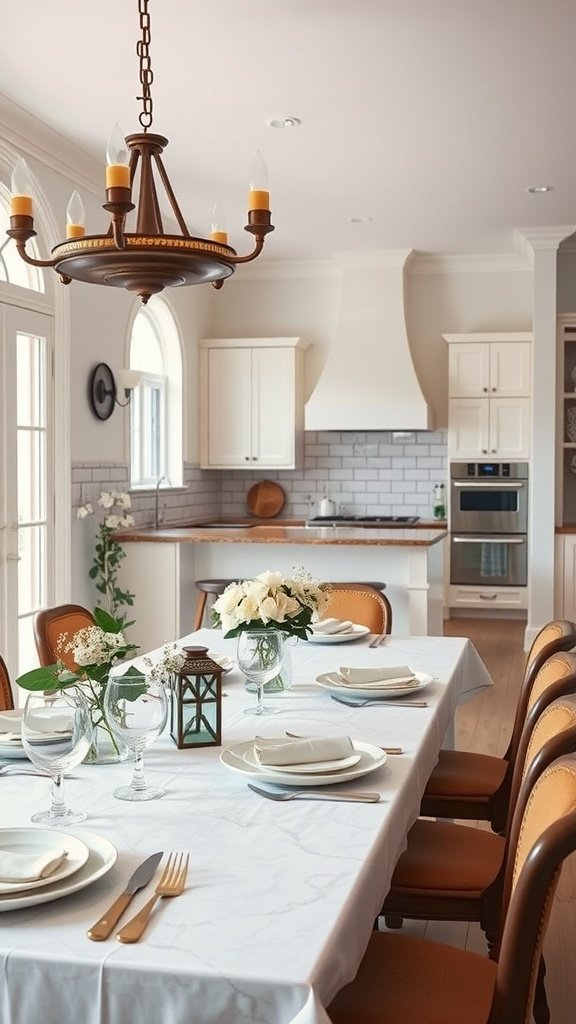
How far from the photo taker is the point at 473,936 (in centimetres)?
293

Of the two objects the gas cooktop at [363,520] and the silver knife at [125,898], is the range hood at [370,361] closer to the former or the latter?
the gas cooktop at [363,520]

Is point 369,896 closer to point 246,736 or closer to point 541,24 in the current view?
point 246,736

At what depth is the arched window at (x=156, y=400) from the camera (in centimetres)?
741

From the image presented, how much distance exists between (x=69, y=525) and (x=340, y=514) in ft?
11.0

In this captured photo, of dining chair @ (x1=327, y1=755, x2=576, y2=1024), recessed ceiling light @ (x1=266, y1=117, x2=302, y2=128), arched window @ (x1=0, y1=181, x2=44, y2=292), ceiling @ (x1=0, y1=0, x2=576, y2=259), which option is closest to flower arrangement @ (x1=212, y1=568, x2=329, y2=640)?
dining chair @ (x1=327, y1=755, x2=576, y2=1024)

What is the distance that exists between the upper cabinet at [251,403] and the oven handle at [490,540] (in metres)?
1.45

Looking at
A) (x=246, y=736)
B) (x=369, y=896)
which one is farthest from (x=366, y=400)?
(x=369, y=896)

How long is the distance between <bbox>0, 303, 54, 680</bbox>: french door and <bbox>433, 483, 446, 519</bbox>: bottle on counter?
372cm

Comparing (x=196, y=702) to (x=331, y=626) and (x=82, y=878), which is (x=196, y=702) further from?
(x=331, y=626)

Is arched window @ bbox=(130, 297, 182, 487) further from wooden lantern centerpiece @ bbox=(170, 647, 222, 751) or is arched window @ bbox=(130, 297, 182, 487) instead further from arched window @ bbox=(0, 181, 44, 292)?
wooden lantern centerpiece @ bbox=(170, 647, 222, 751)

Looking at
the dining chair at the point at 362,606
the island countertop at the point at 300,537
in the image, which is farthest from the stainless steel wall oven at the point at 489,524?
the dining chair at the point at 362,606

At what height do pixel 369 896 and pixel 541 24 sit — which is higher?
pixel 541 24

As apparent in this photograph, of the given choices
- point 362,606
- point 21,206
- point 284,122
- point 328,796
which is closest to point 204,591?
point 362,606

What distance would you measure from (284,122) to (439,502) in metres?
4.04
